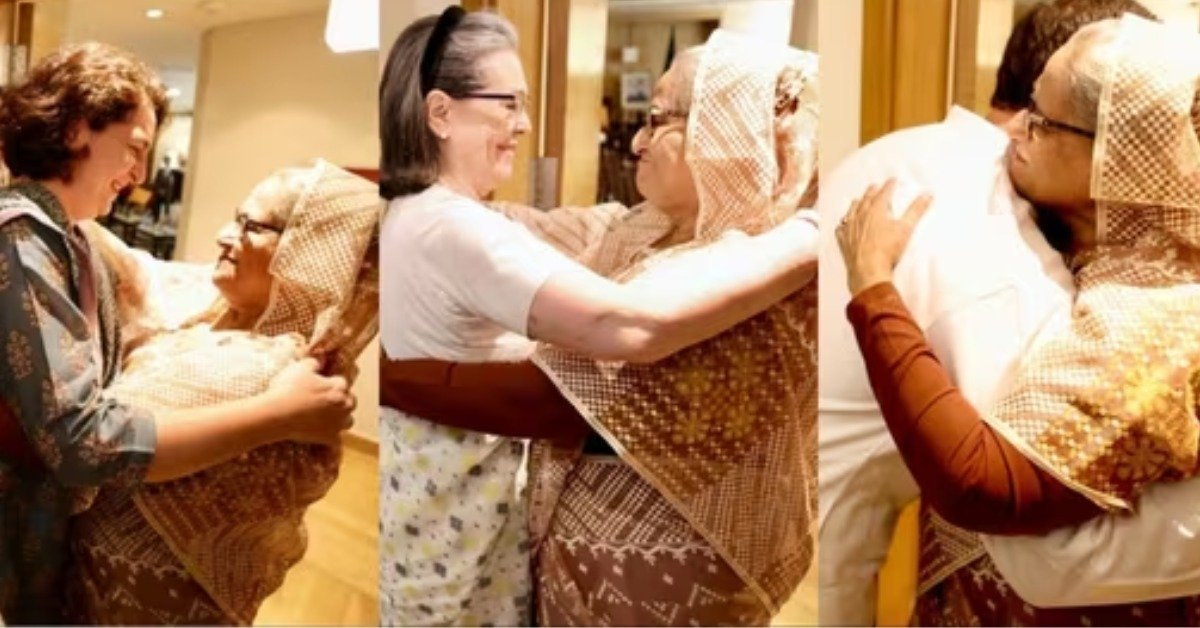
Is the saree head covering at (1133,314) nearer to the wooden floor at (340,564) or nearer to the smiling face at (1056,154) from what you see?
the smiling face at (1056,154)

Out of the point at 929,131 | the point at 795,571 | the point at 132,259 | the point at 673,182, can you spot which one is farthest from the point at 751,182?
the point at 132,259

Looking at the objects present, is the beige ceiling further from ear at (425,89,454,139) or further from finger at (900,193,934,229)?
finger at (900,193,934,229)

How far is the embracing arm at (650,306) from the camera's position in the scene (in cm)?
91

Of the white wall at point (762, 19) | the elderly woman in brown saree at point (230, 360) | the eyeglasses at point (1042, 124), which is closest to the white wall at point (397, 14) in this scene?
the elderly woman in brown saree at point (230, 360)

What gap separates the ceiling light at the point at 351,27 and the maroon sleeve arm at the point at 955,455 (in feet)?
1.73

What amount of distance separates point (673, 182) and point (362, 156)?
0.31 meters

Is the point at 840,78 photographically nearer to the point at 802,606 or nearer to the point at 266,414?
the point at 802,606

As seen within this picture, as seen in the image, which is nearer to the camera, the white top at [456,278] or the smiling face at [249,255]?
the white top at [456,278]

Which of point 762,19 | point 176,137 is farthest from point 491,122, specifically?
point 176,137

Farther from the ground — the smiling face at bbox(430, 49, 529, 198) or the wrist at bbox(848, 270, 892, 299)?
the smiling face at bbox(430, 49, 529, 198)

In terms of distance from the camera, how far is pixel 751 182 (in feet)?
3.04

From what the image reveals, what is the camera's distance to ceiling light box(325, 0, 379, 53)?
108 centimetres

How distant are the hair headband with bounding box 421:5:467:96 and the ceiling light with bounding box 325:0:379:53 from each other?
0.12 m

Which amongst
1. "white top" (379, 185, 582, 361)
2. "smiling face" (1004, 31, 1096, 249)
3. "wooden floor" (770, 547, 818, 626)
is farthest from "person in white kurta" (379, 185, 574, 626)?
"smiling face" (1004, 31, 1096, 249)
